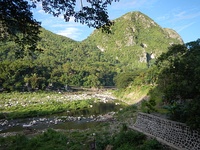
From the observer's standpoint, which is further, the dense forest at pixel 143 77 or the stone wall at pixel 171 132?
the dense forest at pixel 143 77

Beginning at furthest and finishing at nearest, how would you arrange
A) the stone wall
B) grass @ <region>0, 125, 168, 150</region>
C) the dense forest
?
grass @ <region>0, 125, 168, 150</region> < the dense forest < the stone wall

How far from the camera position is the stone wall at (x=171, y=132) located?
10.0m

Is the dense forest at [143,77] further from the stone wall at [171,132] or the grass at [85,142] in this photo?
the grass at [85,142]

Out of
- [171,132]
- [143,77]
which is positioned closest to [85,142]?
[171,132]

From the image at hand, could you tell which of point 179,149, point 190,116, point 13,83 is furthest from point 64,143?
point 13,83

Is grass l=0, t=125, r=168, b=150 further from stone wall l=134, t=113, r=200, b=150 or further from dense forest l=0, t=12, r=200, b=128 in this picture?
dense forest l=0, t=12, r=200, b=128

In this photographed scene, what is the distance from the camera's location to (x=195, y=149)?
32.0 ft

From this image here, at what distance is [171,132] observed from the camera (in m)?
11.7

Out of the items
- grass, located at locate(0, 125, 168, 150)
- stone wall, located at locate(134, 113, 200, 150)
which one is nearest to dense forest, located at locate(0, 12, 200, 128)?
stone wall, located at locate(134, 113, 200, 150)

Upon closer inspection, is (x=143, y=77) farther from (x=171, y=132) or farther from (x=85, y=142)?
(x=171, y=132)

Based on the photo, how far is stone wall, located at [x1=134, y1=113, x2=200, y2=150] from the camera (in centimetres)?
1002

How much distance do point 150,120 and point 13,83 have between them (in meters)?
66.9

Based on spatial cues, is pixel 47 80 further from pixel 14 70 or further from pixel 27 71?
pixel 14 70

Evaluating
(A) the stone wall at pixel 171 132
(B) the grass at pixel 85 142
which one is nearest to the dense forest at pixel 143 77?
(A) the stone wall at pixel 171 132
